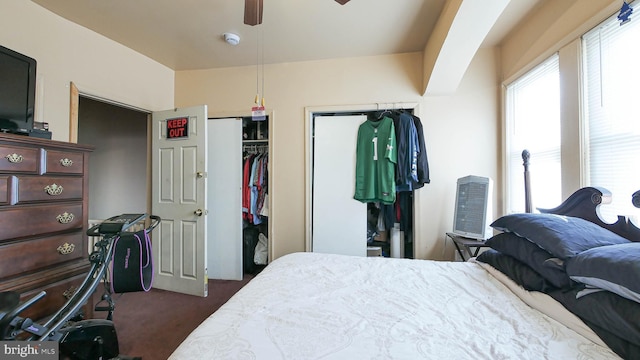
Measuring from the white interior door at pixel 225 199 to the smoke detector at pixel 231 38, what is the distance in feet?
2.64

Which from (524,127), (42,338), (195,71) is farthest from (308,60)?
(42,338)

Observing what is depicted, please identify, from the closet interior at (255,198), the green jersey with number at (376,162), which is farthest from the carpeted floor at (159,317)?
the green jersey with number at (376,162)

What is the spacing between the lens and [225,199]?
9.09 feet

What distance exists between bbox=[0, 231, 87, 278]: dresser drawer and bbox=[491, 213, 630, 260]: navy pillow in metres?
2.55

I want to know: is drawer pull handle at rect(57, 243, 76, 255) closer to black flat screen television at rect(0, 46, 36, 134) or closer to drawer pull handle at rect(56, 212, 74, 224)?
drawer pull handle at rect(56, 212, 74, 224)

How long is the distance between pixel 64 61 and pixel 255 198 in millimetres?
2043

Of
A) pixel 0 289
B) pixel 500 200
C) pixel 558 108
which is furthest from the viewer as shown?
pixel 500 200

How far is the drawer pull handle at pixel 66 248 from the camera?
1.41 meters

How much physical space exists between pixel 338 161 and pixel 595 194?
6.24ft

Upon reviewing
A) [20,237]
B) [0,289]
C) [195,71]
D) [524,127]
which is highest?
Result: [195,71]

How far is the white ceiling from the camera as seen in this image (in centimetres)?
181

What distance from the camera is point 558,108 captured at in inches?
65.2

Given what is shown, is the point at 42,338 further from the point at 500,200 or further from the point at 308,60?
the point at 500,200

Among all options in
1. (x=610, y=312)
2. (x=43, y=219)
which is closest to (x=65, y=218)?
(x=43, y=219)
